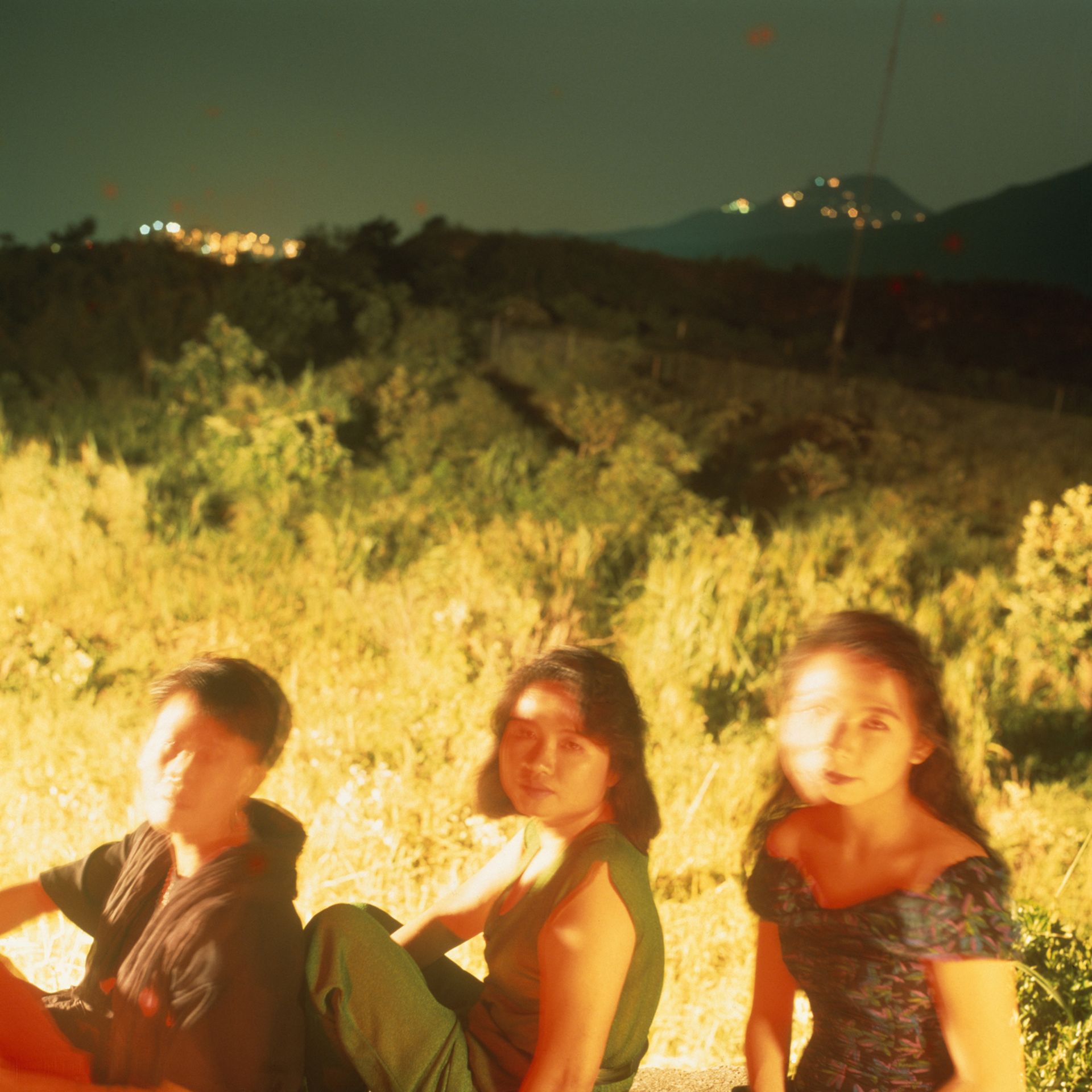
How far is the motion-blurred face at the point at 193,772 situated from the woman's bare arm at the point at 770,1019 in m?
1.01

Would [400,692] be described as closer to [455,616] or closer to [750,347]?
[455,616]

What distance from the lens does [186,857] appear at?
1.98 m

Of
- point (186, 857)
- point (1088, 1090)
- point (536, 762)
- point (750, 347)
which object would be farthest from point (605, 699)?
point (750, 347)

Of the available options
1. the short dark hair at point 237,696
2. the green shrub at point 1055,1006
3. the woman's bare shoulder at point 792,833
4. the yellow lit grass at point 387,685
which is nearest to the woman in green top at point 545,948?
the woman's bare shoulder at point 792,833

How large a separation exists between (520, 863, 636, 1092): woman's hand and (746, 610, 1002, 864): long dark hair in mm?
519

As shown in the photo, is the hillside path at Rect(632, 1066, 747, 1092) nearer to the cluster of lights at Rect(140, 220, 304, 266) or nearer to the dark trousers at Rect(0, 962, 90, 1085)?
the dark trousers at Rect(0, 962, 90, 1085)

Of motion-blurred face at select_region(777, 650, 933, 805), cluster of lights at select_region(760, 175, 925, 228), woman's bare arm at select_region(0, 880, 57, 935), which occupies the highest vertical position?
cluster of lights at select_region(760, 175, 925, 228)

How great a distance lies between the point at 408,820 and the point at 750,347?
17977mm

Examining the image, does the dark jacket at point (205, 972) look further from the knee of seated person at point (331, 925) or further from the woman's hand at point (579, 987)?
the woman's hand at point (579, 987)

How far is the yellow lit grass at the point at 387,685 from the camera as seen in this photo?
342cm

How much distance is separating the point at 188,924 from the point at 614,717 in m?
0.83

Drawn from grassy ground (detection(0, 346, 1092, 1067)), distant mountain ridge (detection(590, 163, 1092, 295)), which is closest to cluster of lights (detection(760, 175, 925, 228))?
grassy ground (detection(0, 346, 1092, 1067))

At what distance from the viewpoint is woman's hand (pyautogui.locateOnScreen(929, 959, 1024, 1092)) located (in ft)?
5.60

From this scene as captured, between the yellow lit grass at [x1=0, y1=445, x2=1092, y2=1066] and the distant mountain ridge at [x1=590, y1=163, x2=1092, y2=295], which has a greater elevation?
the distant mountain ridge at [x1=590, y1=163, x2=1092, y2=295]
